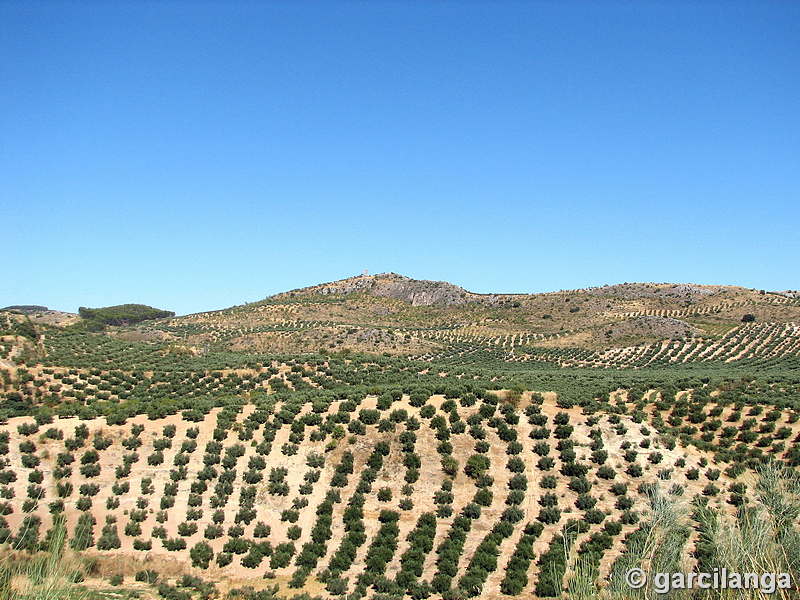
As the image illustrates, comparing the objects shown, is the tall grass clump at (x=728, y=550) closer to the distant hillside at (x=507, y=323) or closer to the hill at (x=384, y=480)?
the hill at (x=384, y=480)

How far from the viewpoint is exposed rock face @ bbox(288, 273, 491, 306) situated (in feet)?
417

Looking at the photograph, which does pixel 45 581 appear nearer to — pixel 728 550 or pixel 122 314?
pixel 728 550

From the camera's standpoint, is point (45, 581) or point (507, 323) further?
point (507, 323)

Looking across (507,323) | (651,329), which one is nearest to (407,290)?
(507,323)

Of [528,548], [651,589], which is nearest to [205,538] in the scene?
[528,548]

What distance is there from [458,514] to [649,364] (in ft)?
175

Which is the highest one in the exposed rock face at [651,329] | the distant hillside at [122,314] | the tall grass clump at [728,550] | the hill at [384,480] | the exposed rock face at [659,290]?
the exposed rock face at [659,290]

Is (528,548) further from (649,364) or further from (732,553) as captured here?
(649,364)

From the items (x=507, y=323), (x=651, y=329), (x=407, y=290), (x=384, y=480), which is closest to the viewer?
(x=384, y=480)

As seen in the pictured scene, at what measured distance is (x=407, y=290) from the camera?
431ft

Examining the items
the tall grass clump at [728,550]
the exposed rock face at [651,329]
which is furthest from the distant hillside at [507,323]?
the tall grass clump at [728,550]

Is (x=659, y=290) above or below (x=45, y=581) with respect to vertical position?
above

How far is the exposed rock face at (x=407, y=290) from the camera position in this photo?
12700 cm

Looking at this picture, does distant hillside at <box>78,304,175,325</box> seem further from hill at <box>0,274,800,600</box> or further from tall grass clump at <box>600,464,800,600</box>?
→ tall grass clump at <box>600,464,800,600</box>
